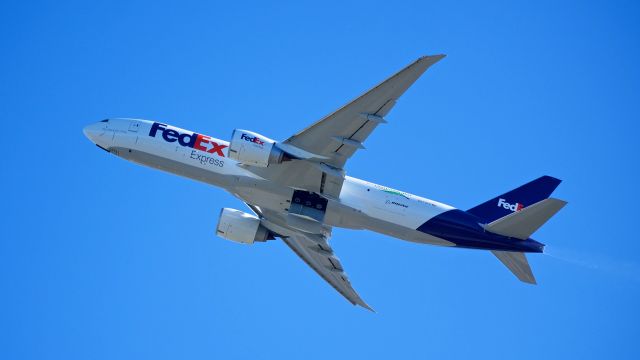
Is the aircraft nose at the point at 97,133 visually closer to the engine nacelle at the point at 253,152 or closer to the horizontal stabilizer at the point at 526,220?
the engine nacelle at the point at 253,152

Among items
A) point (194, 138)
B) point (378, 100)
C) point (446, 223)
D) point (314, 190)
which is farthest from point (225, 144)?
point (446, 223)

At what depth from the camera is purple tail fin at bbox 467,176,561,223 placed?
1638 inches

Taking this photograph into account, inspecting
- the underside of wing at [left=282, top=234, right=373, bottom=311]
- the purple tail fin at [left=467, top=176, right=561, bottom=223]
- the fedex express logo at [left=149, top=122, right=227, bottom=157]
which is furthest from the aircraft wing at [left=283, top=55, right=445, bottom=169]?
the underside of wing at [left=282, top=234, right=373, bottom=311]

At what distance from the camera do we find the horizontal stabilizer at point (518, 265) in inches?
1596

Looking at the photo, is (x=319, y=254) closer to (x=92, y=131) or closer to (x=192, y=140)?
(x=192, y=140)

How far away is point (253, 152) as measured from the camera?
37969mm

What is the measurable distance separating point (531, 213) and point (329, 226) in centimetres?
1035

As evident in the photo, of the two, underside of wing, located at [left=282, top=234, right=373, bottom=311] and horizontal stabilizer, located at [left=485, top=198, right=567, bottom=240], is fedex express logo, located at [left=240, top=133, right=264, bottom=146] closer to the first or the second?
underside of wing, located at [left=282, top=234, right=373, bottom=311]

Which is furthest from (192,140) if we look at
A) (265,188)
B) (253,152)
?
(265,188)

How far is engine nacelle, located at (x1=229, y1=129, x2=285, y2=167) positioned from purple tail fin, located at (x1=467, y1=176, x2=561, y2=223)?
1085 cm

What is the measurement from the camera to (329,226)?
137ft

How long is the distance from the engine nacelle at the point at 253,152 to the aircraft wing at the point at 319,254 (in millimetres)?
6368

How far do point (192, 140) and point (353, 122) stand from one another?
8.94m

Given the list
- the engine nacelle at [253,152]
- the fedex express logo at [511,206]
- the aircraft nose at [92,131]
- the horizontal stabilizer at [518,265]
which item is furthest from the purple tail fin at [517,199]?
the aircraft nose at [92,131]
